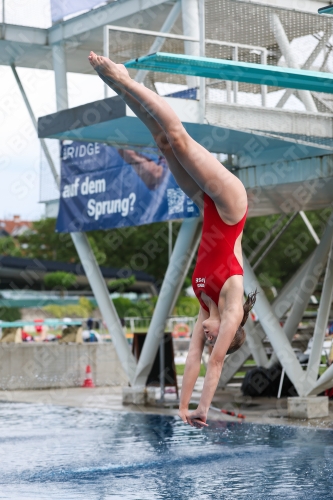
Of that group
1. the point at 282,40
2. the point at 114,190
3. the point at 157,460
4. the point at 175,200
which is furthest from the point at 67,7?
the point at 157,460

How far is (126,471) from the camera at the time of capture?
10867mm

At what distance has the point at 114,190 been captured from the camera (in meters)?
18.6

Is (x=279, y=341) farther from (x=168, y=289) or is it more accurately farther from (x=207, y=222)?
(x=207, y=222)

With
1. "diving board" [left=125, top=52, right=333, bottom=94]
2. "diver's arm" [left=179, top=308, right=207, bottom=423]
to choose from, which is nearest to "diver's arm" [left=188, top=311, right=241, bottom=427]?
"diver's arm" [left=179, top=308, right=207, bottom=423]

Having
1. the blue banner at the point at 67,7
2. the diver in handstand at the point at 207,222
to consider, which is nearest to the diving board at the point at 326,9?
the diver in handstand at the point at 207,222

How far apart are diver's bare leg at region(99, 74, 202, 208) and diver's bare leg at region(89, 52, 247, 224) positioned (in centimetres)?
14

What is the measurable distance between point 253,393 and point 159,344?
99.8 inches

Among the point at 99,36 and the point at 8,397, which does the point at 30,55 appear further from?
the point at 8,397

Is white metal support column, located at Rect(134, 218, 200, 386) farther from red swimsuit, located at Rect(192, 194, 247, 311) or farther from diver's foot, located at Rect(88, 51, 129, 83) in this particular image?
diver's foot, located at Rect(88, 51, 129, 83)

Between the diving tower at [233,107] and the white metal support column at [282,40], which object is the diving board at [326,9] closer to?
the diving tower at [233,107]

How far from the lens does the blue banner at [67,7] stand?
57.4 feet

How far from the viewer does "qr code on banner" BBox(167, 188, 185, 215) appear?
1661cm

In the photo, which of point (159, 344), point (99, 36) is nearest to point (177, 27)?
point (99, 36)

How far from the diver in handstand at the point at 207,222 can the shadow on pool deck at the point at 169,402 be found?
9260 mm
